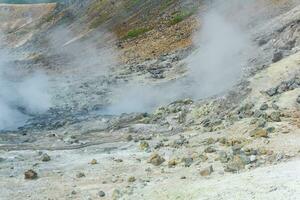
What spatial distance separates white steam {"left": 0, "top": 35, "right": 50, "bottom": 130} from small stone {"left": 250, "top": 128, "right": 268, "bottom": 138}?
50.0ft

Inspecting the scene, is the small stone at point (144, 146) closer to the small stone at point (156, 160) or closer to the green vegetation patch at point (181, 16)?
the small stone at point (156, 160)

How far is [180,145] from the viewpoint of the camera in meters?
25.2

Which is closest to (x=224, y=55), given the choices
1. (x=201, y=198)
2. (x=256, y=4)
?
(x=256, y=4)

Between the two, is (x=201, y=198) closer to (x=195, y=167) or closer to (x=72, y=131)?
(x=195, y=167)

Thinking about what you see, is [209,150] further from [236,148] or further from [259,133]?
[259,133]

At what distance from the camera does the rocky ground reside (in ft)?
60.5

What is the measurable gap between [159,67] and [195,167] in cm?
2753

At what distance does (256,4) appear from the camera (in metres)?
51.5

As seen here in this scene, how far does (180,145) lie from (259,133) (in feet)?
10.8

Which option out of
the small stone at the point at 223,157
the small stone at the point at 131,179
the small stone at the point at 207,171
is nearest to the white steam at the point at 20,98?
the small stone at the point at 131,179

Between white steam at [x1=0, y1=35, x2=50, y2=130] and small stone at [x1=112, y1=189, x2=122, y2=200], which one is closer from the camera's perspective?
small stone at [x1=112, y1=189, x2=122, y2=200]

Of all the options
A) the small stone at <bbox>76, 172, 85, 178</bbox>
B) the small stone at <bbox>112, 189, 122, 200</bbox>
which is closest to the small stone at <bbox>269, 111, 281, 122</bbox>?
the small stone at <bbox>76, 172, 85, 178</bbox>

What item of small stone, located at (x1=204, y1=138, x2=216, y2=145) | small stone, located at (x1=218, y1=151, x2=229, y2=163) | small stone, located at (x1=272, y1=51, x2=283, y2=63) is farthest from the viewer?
small stone, located at (x1=272, y1=51, x2=283, y2=63)

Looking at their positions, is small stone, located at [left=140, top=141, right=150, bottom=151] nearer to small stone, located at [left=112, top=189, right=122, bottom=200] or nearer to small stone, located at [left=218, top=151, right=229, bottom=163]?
small stone, located at [left=218, top=151, right=229, bottom=163]
